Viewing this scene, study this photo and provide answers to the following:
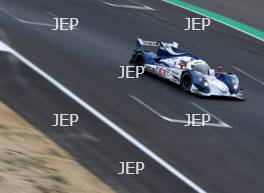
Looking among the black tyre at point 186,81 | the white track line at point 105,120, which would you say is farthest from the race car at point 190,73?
the white track line at point 105,120

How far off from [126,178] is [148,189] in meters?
0.66

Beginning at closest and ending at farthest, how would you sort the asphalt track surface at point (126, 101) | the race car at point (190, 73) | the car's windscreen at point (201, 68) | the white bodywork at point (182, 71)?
the asphalt track surface at point (126, 101)
the race car at point (190, 73)
the white bodywork at point (182, 71)
the car's windscreen at point (201, 68)

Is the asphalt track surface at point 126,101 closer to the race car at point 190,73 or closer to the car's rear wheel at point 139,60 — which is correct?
the race car at point 190,73

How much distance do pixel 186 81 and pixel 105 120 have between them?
187 inches

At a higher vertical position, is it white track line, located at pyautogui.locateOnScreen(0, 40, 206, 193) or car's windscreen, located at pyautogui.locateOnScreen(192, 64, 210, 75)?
car's windscreen, located at pyautogui.locateOnScreen(192, 64, 210, 75)

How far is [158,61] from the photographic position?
79.8 feet

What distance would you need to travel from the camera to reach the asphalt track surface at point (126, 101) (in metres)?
16.8

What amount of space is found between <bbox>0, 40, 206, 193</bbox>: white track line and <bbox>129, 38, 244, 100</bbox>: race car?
381 cm

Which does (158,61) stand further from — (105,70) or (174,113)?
(174,113)

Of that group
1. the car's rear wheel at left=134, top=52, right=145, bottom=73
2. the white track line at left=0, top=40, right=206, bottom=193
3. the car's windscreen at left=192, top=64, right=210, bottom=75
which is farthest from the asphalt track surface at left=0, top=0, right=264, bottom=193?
the car's windscreen at left=192, top=64, right=210, bottom=75

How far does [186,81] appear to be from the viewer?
920 inches

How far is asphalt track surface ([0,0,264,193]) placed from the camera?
16.8m

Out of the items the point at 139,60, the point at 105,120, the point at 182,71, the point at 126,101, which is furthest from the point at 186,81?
the point at 105,120

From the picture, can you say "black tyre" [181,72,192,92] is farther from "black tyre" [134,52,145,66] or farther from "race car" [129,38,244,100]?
"black tyre" [134,52,145,66]
